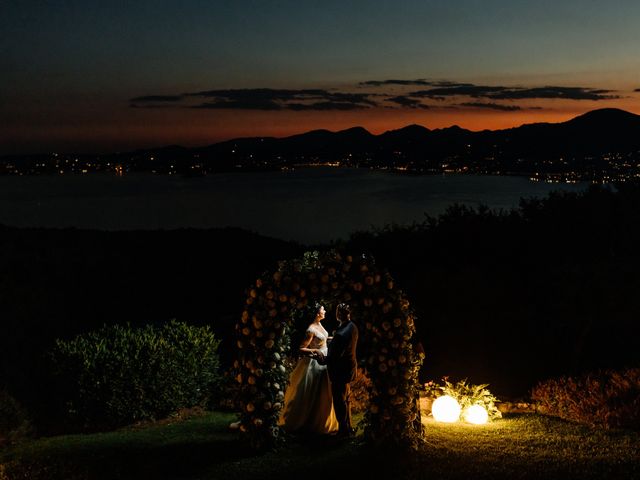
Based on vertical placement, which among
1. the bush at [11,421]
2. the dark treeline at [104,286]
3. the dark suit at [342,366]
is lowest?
the dark treeline at [104,286]

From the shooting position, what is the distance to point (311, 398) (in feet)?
34.6

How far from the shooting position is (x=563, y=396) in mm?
12648

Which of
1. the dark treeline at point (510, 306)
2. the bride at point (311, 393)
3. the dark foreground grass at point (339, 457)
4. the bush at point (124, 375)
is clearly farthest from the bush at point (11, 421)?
the dark treeline at point (510, 306)

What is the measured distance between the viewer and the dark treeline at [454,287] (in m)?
18.8

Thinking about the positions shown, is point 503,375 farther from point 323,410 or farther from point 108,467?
point 108,467

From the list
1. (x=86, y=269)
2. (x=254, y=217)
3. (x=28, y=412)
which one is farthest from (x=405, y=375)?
(x=254, y=217)

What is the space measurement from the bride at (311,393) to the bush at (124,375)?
8.23 feet

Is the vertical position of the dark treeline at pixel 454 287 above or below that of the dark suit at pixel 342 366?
below

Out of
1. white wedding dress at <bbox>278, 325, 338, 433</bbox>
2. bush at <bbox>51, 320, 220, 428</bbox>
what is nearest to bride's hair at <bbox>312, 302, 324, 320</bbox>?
white wedding dress at <bbox>278, 325, 338, 433</bbox>

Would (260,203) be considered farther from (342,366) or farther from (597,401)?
(342,366)

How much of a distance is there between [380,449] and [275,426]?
149cm

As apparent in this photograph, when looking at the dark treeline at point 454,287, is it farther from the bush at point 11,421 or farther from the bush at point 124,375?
the bush at point 124,375

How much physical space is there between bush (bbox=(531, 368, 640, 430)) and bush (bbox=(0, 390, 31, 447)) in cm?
872

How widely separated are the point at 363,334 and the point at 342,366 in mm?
812
